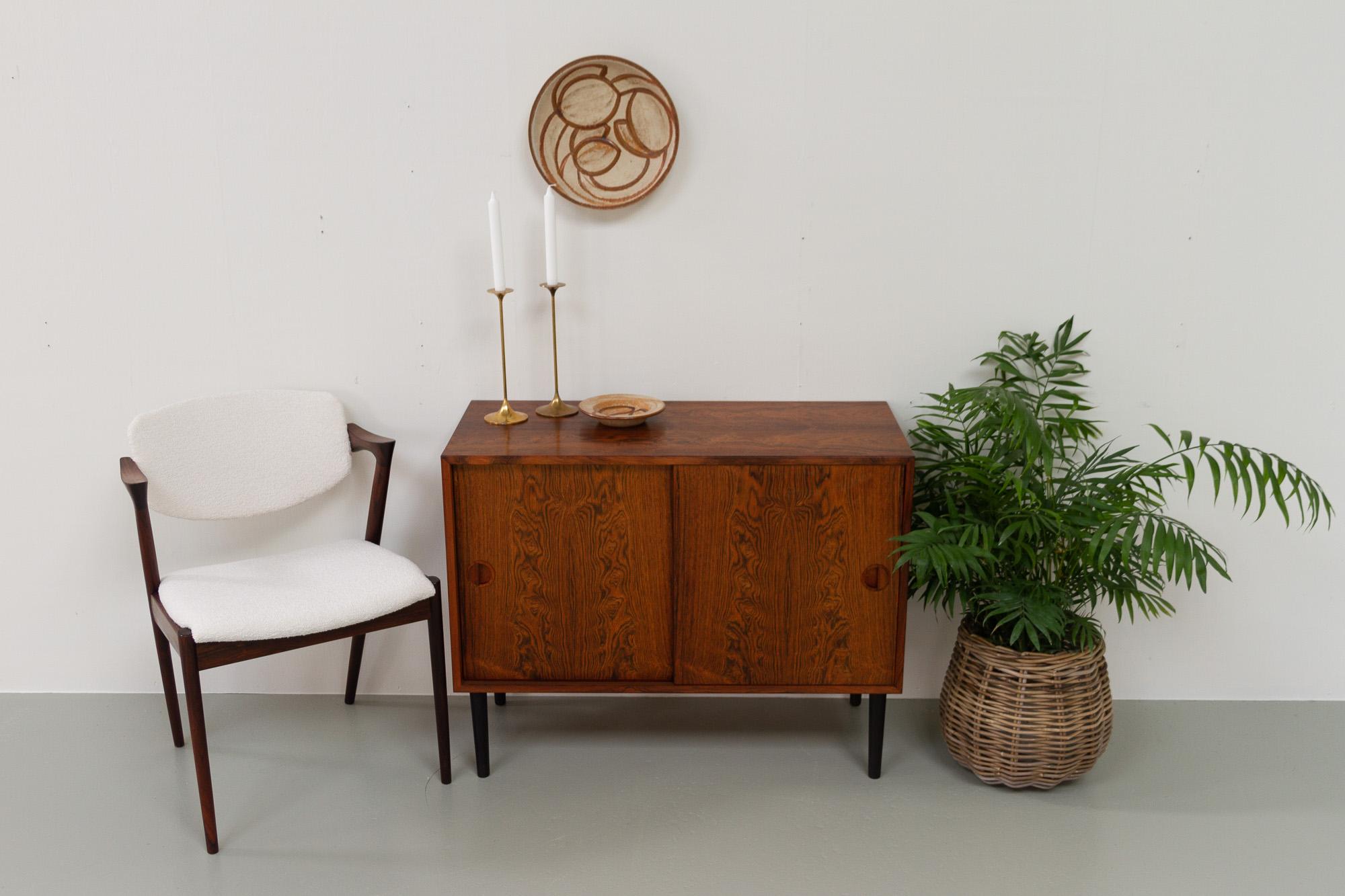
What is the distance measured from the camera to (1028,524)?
2.17 meters

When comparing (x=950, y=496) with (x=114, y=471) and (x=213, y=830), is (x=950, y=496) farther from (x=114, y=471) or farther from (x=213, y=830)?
(x=114, y=471)

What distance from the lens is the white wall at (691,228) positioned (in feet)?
7.67

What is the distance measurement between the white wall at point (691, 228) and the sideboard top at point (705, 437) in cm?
9

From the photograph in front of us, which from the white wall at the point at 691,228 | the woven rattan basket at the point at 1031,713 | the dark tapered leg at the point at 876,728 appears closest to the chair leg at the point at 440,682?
the white wall at the point at 691,228

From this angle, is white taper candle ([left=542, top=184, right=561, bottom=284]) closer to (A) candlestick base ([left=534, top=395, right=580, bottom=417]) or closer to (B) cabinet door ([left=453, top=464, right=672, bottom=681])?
(A) candlestick base ([left=534, top=395, right=580, bottom=417])

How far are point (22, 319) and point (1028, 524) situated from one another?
2320 mm

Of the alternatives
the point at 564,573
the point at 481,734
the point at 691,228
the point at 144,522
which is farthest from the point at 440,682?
the point at 691,228

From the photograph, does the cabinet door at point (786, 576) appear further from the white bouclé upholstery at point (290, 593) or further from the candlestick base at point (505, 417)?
the white bouclé upholstery at point (290, 593)

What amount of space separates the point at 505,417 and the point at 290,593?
58 centimetres

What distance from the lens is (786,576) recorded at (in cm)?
225

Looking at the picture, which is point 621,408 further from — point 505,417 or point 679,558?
point 679,558

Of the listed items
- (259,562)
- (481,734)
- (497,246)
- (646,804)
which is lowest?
(646,804)

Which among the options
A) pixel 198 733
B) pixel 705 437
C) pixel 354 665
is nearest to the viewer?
pixel 198 733

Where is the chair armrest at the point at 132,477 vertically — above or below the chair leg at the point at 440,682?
above
